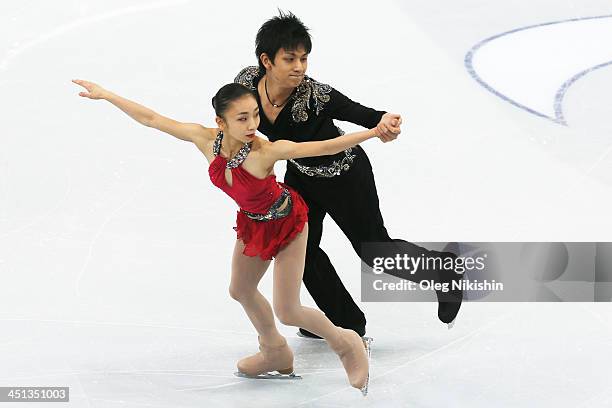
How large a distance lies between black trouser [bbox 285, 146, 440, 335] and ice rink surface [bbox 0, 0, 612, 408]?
0.71ft

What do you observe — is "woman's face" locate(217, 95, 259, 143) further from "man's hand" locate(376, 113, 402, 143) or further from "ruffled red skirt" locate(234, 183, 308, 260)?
"man's hand" locate(376, 113, 402, 143)

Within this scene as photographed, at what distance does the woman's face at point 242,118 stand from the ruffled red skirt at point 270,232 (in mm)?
374

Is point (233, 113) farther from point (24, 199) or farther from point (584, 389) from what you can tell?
point (24, 199)

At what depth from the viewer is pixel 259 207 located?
14.2ft

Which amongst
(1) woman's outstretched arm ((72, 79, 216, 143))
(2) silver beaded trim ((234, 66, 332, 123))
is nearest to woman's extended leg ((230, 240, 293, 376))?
(1) woman's outstretched arm ((72, 79, 216, 143))

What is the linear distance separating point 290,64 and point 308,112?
9.7 inches

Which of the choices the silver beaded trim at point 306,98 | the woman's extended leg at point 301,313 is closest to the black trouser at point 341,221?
the silver beaded trim at point 306,98

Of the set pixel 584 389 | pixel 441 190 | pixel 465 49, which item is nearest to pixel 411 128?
pixel 441 190

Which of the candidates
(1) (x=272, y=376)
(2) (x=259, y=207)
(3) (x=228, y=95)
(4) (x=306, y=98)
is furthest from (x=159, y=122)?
→ (1) (x=272, y=376)

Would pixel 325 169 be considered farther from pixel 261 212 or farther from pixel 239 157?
pixel 239 157

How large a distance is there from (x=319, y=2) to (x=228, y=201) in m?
2.29

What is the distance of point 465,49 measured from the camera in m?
7.86

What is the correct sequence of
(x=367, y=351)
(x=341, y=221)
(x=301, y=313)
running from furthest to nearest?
1. (x=341, y=221)
2. (x=367, y=351)
3. (x=301, y=313)

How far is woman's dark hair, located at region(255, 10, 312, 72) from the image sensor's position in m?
4.46
